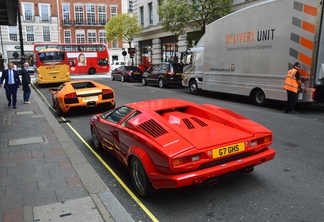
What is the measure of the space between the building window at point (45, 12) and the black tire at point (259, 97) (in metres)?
52.8

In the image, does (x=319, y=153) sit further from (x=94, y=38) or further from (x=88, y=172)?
(x=94, y=38)

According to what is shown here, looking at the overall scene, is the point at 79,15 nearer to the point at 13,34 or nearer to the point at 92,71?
the point at 13,34

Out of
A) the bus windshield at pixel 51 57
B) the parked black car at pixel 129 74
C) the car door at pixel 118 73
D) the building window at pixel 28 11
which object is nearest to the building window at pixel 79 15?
the building window at pixel 28 11

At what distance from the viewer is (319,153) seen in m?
5.46

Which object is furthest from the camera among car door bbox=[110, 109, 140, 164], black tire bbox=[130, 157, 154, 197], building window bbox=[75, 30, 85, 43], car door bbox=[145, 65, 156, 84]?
building window bbox=[75, 30, 85, 43]

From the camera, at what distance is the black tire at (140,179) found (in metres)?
3.68

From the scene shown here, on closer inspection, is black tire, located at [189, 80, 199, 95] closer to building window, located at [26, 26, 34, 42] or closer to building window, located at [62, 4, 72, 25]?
building window, located at [26, 26, 34, 42]

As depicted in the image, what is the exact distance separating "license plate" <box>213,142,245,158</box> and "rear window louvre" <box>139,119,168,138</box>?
0.68m

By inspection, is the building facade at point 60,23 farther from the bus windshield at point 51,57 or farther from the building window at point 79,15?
the bus windshield at point 51,57

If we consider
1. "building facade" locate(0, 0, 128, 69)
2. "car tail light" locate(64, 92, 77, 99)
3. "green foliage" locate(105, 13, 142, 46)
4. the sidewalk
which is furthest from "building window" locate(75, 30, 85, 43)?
the sidewalk

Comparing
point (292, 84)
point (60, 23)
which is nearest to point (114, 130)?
point (292, 84)

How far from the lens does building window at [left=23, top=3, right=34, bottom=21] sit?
174 feet

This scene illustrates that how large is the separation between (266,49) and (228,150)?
822 centimetres

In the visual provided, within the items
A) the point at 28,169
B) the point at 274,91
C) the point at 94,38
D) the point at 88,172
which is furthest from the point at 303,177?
the point at 94,38
